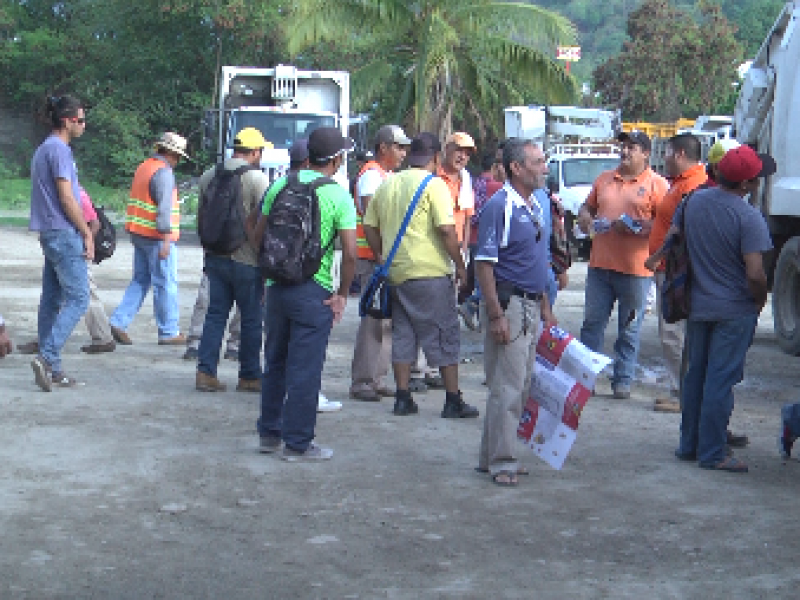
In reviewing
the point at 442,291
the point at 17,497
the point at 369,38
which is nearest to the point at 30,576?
the point at 17,497

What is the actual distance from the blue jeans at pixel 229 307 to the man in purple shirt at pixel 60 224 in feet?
2.76

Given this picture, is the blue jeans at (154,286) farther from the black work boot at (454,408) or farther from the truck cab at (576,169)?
the truck cab at (576,169)

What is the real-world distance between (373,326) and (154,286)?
9.21 feet

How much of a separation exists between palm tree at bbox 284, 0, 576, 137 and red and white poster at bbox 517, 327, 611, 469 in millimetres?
22532

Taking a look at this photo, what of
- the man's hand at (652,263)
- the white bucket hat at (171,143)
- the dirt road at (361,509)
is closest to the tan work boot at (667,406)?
the dirt road at (361,509)

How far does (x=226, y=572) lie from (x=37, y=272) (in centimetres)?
1366

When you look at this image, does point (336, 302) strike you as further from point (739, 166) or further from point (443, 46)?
point (443, 46)

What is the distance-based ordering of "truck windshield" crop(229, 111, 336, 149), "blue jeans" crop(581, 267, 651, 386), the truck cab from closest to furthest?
1. "blue jeans" crop(581, 267, 651, 386)
2. "truck windshield" crop(229, 111, 336, 149)
3. the truck cab

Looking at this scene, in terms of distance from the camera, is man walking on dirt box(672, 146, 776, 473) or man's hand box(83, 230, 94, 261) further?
A: man's hand box(83, 230, 94, 261)

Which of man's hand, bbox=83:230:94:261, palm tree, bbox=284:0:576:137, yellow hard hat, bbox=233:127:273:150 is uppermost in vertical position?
palm tree, bbox=284:0:576:137

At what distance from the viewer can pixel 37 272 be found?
723 inches

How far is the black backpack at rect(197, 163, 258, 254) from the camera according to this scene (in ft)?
30.0

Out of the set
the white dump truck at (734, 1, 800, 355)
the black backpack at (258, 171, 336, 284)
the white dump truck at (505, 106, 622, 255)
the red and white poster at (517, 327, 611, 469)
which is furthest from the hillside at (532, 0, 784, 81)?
the black backpack at (258, 171, 336, 284)

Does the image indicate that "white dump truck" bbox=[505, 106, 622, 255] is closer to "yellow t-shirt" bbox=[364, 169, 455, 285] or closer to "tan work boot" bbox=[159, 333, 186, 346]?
"tan work boot" bbox=[159, 333, 186, 346]
